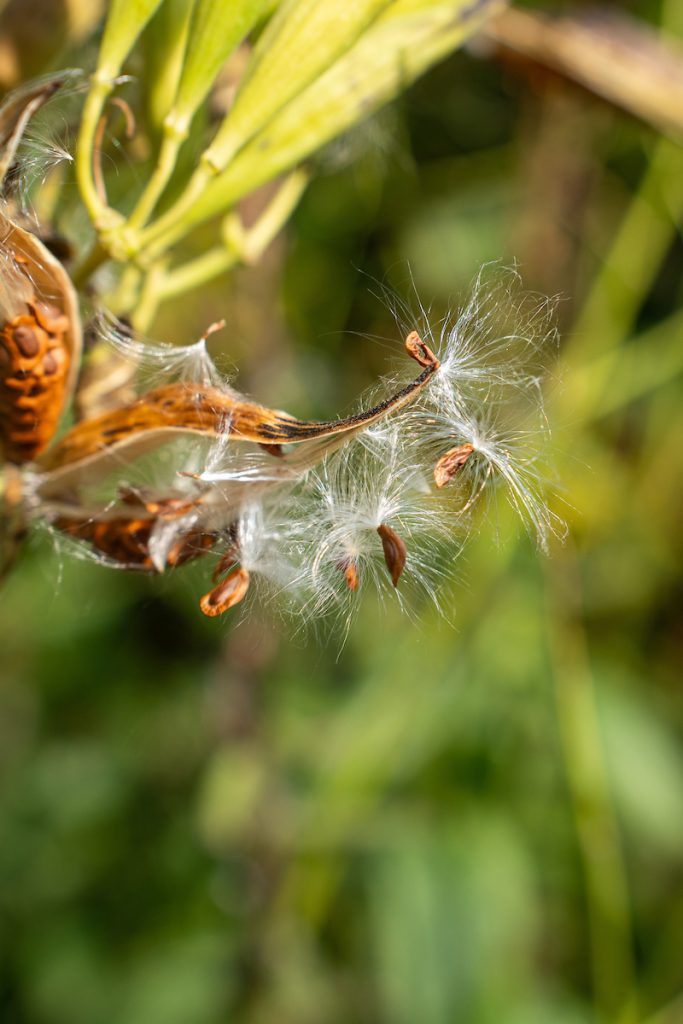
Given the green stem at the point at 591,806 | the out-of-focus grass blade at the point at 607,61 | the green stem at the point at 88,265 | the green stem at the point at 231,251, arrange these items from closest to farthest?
the green stem at the point at 88,265 → the green stem at the point at 231,251 → the out-of-focus grass blade at the point at 607,61 → the green stem at the point at 591,806

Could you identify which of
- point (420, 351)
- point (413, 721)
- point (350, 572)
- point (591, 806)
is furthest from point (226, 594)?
point (591, 806)

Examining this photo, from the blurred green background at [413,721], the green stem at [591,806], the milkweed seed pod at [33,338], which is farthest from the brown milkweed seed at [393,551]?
the green stem at [591,806]

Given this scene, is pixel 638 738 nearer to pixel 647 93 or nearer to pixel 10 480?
pixel 647 93

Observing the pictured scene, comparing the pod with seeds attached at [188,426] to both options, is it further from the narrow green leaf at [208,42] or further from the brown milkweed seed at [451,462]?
the narrow green leaf at [208,42]

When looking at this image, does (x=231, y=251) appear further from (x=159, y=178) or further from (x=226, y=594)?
(x=226, y=594)

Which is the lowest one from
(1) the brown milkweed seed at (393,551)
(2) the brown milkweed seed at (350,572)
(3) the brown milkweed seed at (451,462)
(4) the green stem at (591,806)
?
(4) the green stem at (591,806)

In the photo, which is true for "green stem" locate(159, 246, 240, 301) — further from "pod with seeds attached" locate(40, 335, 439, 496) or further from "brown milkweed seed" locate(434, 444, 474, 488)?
"brown milkweed seed" locate(434, 444, 474, 488)

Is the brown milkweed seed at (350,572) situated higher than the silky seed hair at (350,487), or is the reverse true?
the silky seed hair at (350,487)
